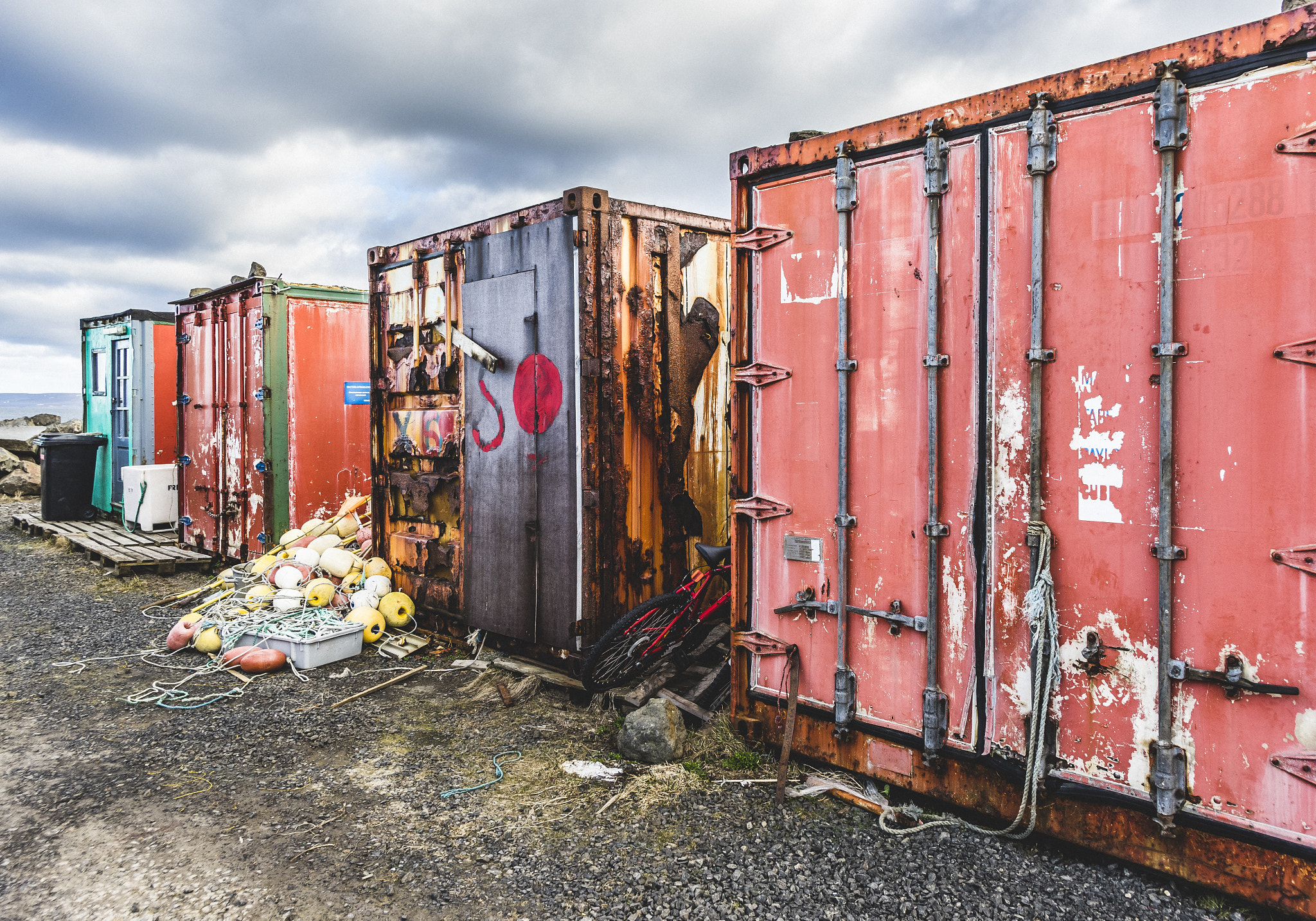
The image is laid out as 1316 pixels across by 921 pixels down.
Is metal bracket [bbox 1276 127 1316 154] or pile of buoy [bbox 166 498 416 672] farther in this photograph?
pile of buoy [bbox 166 498 416 672]

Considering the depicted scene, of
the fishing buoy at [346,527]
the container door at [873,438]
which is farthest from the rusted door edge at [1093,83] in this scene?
the fishing buoy at [346,527]

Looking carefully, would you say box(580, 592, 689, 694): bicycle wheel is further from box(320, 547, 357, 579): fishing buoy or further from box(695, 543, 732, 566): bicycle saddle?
box(320, 547, 357, 579): fishing buoy

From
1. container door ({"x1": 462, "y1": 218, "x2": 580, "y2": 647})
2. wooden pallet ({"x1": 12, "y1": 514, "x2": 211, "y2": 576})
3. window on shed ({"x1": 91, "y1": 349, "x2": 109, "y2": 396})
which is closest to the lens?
container door ({"x1": 462, "y1": 218, "x2": 580, "y2": 647})

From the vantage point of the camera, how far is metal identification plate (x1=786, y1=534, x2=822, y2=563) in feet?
12.9

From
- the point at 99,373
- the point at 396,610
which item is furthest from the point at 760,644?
the point at 99,373

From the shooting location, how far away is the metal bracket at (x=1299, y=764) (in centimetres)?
265

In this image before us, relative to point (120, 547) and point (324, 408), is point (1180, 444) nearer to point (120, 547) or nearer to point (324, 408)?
point (324, 408)

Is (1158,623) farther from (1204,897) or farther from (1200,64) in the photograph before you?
(1200,64)

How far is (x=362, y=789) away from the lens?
4004 millimetres

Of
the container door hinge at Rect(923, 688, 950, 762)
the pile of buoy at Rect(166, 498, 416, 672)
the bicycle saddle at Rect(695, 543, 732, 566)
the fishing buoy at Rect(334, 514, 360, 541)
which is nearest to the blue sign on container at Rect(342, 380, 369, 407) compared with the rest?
the fishing buoy at Rect(334, 514, 360, 541)

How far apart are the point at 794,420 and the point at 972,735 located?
170cm

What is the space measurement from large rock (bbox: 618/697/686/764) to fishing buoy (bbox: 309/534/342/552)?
15.0ft

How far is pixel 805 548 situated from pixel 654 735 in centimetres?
135

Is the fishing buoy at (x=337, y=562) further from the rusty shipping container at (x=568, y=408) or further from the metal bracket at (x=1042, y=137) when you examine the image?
the metal bracket at (x=1042, y=137)
